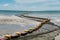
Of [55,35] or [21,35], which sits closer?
[21,35]

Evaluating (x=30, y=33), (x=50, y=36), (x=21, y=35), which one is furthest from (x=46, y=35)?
(x=21, y=35)

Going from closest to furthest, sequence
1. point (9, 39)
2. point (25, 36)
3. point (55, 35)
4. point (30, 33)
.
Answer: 1. point (9, 39)
2. point (25, 36)
3. point (30, 33)
4. point (55, 35)

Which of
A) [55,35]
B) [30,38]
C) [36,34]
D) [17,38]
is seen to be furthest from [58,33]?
[17,38]

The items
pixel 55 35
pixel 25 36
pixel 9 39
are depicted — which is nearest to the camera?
pixel 9 39

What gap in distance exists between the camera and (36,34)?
30.0ft

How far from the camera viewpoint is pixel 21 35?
8109 mm

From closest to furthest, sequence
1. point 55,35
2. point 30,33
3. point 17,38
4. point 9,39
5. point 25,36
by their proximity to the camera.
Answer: point 9,39 → point 17,38 → point 25,36 → point 30,33 → point 55,35

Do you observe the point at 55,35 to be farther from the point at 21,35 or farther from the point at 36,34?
the point at 21,35

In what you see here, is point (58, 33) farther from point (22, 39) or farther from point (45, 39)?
point (22, 39)

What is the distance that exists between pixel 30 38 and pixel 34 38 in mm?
161

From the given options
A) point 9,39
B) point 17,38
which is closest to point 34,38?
point 17,38

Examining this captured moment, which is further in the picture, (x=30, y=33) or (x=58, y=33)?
(x=58, y=33)

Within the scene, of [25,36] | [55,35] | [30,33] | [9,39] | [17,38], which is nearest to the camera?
[9,39]

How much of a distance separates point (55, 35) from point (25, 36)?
1.73 m
